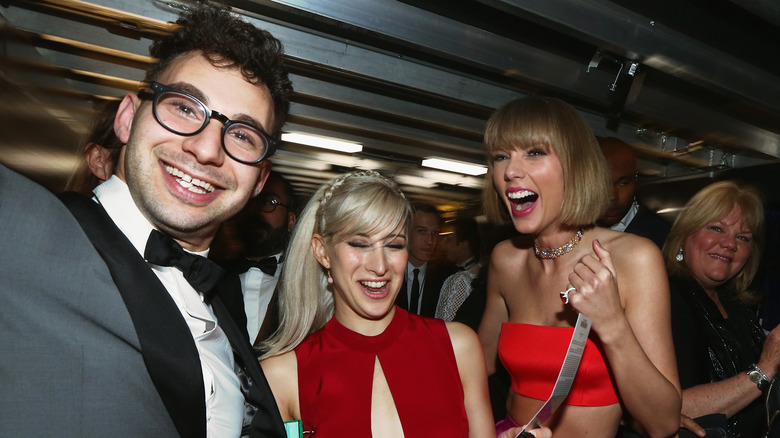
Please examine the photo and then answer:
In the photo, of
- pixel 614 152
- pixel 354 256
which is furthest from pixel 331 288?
pixel 614 152

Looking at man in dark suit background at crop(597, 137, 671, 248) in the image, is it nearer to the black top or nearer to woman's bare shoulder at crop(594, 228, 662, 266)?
the black top

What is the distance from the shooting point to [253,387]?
1392 mm

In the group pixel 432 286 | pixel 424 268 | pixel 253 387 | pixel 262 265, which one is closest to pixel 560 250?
pixel 253 387

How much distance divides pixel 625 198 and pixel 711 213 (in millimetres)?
626

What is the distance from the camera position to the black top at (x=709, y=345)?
2148mm

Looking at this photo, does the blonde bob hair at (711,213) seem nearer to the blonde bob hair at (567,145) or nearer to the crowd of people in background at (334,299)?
the crowd of people in background at (334,299)

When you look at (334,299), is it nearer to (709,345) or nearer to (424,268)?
(709,345)

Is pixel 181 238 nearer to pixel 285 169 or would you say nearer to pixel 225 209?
pixel 225 209

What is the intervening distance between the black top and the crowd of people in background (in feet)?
0.04

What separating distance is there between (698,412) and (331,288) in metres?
1.79

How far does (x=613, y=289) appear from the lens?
58.9 inches

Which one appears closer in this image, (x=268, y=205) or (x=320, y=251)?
(x=320, y=251)

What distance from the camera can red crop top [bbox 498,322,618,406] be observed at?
180 centimetres

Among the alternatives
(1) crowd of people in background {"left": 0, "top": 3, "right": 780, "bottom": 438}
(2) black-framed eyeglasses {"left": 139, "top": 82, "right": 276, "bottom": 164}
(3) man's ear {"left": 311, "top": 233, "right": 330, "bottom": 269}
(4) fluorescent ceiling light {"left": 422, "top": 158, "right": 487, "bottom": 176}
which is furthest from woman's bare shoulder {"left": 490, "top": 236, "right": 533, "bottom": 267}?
(4) fluorescent ceiling light {"left": 422, "top": 158, "right": 487, "bottom": 176}
